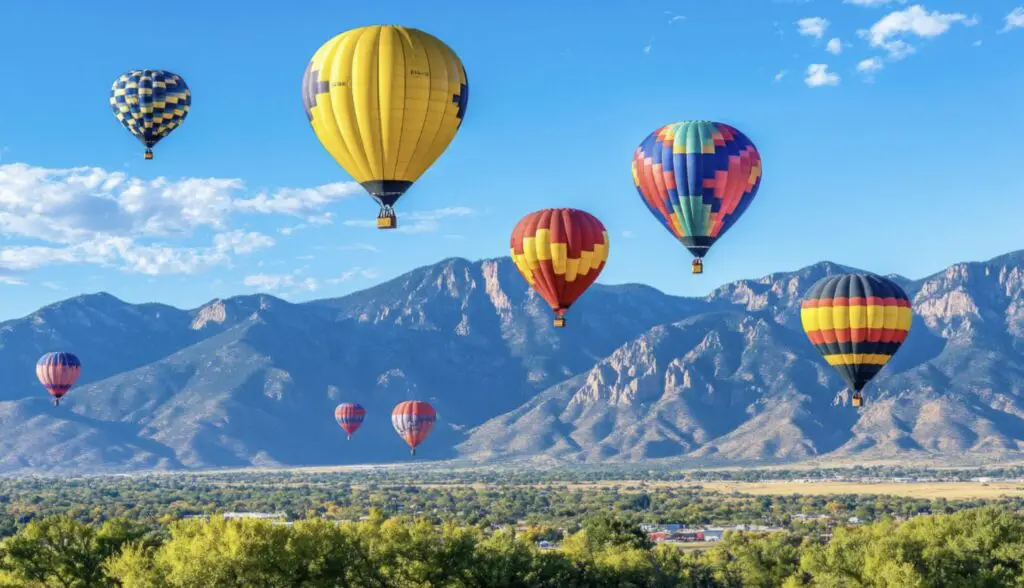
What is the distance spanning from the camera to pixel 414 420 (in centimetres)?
19225

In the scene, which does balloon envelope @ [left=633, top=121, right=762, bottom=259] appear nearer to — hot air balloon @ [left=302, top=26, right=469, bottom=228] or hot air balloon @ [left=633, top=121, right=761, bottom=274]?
hot air balloon @ [left=633, top=121, right=761, bottom=274]

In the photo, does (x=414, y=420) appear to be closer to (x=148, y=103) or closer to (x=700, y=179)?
(x=148, y=103)

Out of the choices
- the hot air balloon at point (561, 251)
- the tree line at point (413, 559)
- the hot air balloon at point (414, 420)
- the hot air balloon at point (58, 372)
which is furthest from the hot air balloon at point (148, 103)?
the hot air balloon at point (58, 372)

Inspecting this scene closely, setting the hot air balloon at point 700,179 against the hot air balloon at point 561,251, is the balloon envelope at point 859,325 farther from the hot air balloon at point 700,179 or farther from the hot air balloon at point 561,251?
the hot air balloon at point 561,251

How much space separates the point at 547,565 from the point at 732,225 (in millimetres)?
25194

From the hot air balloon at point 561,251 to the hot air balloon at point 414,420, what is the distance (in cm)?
9598

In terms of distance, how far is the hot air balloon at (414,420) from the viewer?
192125 millimetres

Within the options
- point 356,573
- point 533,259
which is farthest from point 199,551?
point 533,259

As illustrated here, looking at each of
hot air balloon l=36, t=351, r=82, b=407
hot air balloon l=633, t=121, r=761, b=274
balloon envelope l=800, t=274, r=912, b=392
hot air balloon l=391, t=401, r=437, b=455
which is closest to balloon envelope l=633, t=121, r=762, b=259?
hot air balloon l=633, t=121, r=761, b=274

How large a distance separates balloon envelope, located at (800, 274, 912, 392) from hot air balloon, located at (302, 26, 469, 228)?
38425 mm

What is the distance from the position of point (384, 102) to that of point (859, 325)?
42490 millimetres

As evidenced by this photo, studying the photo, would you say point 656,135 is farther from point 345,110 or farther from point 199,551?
point 199,551

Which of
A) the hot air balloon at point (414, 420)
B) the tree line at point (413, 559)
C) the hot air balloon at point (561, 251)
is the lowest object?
the tree line at point (413, 559)

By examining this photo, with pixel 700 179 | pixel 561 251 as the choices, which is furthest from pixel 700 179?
pixel 561 251
